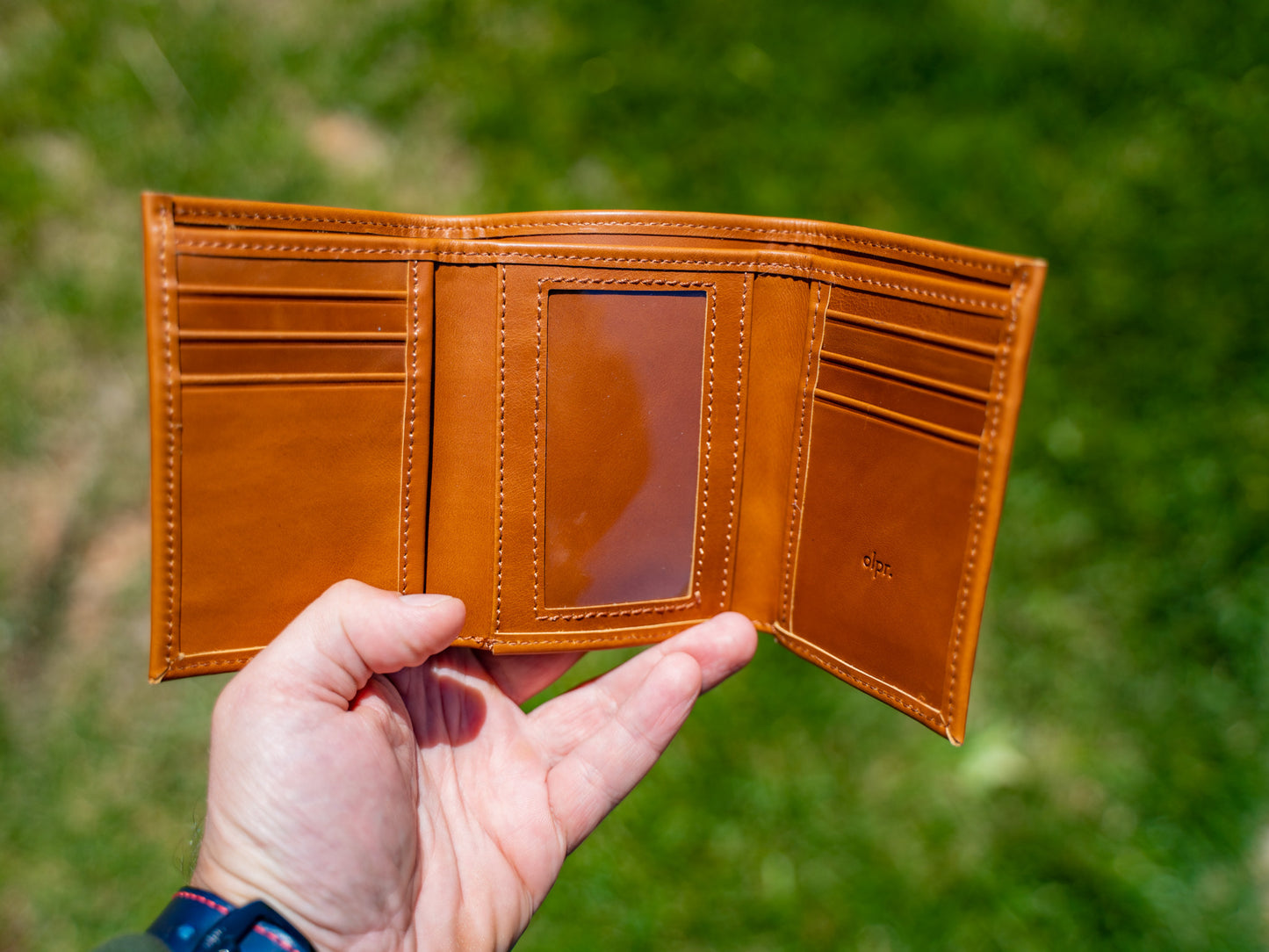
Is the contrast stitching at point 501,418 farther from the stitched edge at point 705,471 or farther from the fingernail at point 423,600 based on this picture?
the fingernail at point 423,600

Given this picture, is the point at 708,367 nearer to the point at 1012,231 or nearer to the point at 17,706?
the point at 1012,231

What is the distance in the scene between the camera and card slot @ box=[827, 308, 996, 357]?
1792 millimetres

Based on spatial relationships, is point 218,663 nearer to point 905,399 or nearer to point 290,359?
point 290,359

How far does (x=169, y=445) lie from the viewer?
5.86 ft

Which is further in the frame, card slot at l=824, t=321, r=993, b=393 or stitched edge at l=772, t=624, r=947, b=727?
stitched edge at l=772, t=624, r=947, b=727

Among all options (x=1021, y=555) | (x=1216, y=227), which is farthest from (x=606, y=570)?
(x=1216, y=227)

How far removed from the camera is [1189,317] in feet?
11.4

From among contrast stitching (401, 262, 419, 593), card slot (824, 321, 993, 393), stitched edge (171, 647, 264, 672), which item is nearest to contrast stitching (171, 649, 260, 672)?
stitched edge (171, 647, 264, 672)

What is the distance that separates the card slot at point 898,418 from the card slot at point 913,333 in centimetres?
18

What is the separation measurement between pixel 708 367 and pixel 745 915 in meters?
2.17

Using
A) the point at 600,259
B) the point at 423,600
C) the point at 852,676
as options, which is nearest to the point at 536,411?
the point at 600,259

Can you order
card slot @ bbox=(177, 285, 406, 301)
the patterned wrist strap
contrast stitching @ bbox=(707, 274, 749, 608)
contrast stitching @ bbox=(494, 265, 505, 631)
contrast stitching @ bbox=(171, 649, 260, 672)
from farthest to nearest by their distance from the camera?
contrast stitching @ bbox=(707, 274, 749, 608) → contrast stitching @ bbox=(494, 265, 505, 631) → contrast stitching @ bbox=(171, 649, 260, 672) → card slot @ bbox=(177, 285, 406, 301) → the patterned wrist strap

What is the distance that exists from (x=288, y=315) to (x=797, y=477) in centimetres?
131

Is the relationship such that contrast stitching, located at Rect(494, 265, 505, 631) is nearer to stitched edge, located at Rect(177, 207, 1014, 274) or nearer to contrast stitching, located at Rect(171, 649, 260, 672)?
stitched edge, located at Rect(177, 207, 1014, 274)
